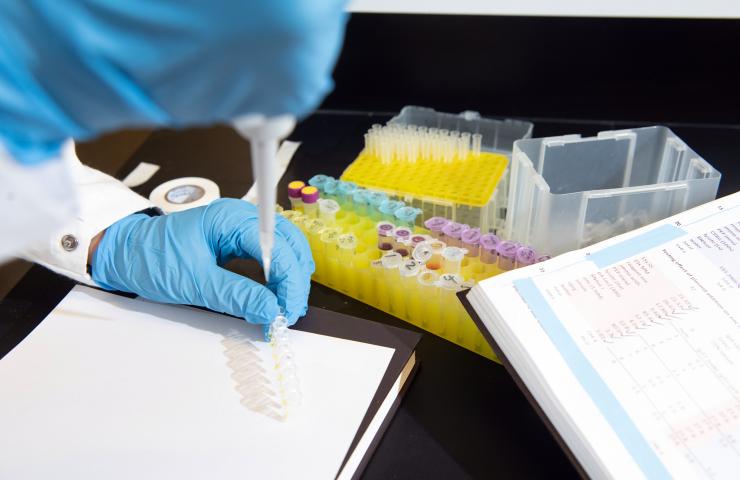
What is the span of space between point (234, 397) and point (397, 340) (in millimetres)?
229

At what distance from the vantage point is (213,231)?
93cm

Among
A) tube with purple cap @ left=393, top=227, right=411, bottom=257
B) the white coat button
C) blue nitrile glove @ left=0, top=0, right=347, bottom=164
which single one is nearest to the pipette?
blue nitrile glove @ left=0, top=0, right=347, bottom=164

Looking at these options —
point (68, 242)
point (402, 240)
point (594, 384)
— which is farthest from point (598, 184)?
point (68, 242)

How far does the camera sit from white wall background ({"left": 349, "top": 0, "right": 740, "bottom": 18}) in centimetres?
103

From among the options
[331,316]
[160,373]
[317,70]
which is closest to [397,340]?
[331,316]

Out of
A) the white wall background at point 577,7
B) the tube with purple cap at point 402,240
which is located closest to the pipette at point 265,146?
the tube with purple cap at point 402,240

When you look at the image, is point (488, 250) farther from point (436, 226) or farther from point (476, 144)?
point (476, 144)

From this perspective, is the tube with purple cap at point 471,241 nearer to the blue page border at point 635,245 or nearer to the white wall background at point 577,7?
the blue page border at point 635,245

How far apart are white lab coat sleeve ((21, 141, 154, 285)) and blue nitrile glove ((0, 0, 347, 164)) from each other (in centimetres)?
51

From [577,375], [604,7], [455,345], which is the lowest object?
[455,345]

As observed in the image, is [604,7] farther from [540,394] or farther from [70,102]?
[70,102]

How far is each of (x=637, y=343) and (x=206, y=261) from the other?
589 millimetres

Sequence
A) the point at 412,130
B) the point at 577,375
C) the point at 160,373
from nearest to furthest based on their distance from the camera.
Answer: the point at 577,375
the point at 160,373
the point at 412,130

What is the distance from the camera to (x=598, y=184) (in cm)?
107
